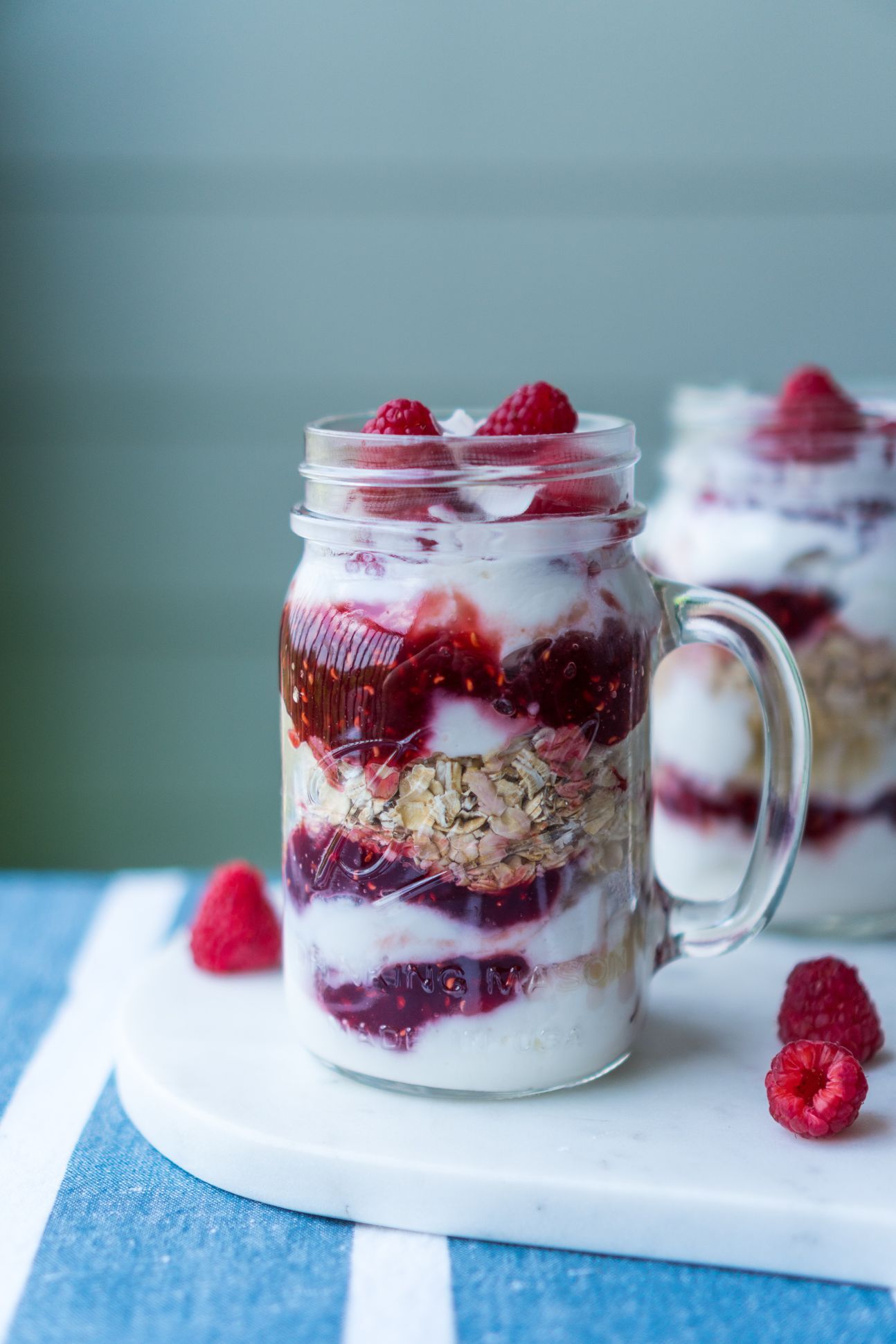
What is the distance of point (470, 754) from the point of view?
703 mm

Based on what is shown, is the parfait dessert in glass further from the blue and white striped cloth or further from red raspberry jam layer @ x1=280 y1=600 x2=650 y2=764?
the blue and white striped cloth

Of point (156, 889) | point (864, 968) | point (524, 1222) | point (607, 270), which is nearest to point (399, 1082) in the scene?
point (524, 1222)

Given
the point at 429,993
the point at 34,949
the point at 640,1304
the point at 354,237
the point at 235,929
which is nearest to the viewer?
the point at 640,1304

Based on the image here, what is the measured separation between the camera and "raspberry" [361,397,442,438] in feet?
2.42

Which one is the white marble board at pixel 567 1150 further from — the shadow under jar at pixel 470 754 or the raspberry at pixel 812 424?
the raspberry at pixel 812 424

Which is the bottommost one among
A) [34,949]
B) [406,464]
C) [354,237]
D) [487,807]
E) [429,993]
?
[34,949]

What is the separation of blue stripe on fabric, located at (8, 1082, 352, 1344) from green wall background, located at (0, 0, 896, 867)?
1.33 metres

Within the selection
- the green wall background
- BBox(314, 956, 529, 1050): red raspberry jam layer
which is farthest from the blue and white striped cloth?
the green wall background

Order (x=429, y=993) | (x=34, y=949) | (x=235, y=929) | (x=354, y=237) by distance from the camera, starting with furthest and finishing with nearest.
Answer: (x=354, y=237) → (x=34, y=949) → (x=235, y=929) → (x=429, y=993)

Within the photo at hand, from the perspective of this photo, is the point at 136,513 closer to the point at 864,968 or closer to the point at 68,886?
the point at 68,886

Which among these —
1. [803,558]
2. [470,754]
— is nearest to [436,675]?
[470,754]

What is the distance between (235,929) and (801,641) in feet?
1.48

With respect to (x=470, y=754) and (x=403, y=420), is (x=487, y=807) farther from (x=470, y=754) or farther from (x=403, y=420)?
(x=403, y=420)

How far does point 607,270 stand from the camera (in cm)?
189
